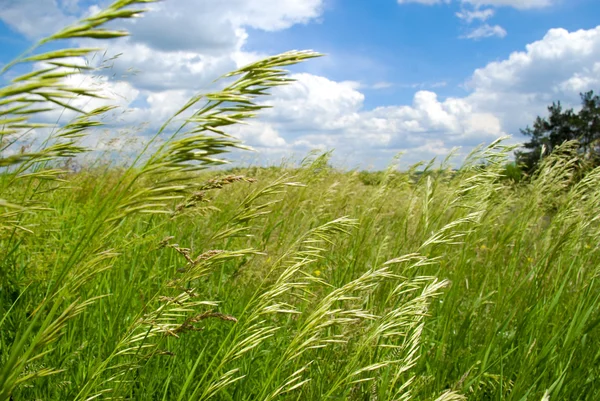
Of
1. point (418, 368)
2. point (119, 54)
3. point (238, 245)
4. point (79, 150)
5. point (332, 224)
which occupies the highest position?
point (119, 54)

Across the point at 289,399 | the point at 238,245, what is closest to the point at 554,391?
the point at 289,399

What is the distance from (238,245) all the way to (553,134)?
2349 centimetres

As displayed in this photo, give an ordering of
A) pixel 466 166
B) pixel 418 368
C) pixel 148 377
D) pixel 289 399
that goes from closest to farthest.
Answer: pixel 289 399 < pixel 148 377 < pixel 418 368 < pixel 466 166

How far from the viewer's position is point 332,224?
178 centimetres

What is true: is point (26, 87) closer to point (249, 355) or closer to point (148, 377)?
point (148, 377)

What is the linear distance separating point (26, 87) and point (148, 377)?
1.40 m

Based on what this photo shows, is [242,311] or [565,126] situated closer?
[242,311]

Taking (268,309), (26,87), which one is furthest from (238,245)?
(26,87)

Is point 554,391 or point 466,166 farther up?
point 466,166

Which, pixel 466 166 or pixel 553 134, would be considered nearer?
pixel 466 166

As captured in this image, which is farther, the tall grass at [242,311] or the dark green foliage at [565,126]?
the dark green foliage at [565,126]

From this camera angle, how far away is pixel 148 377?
6.10ft

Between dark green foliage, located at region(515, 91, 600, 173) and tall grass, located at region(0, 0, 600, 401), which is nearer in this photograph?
tall grass, located at region(0, 0, 600, 401)

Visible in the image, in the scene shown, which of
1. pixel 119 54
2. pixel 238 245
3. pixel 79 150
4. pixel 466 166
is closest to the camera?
pixel 79 150
